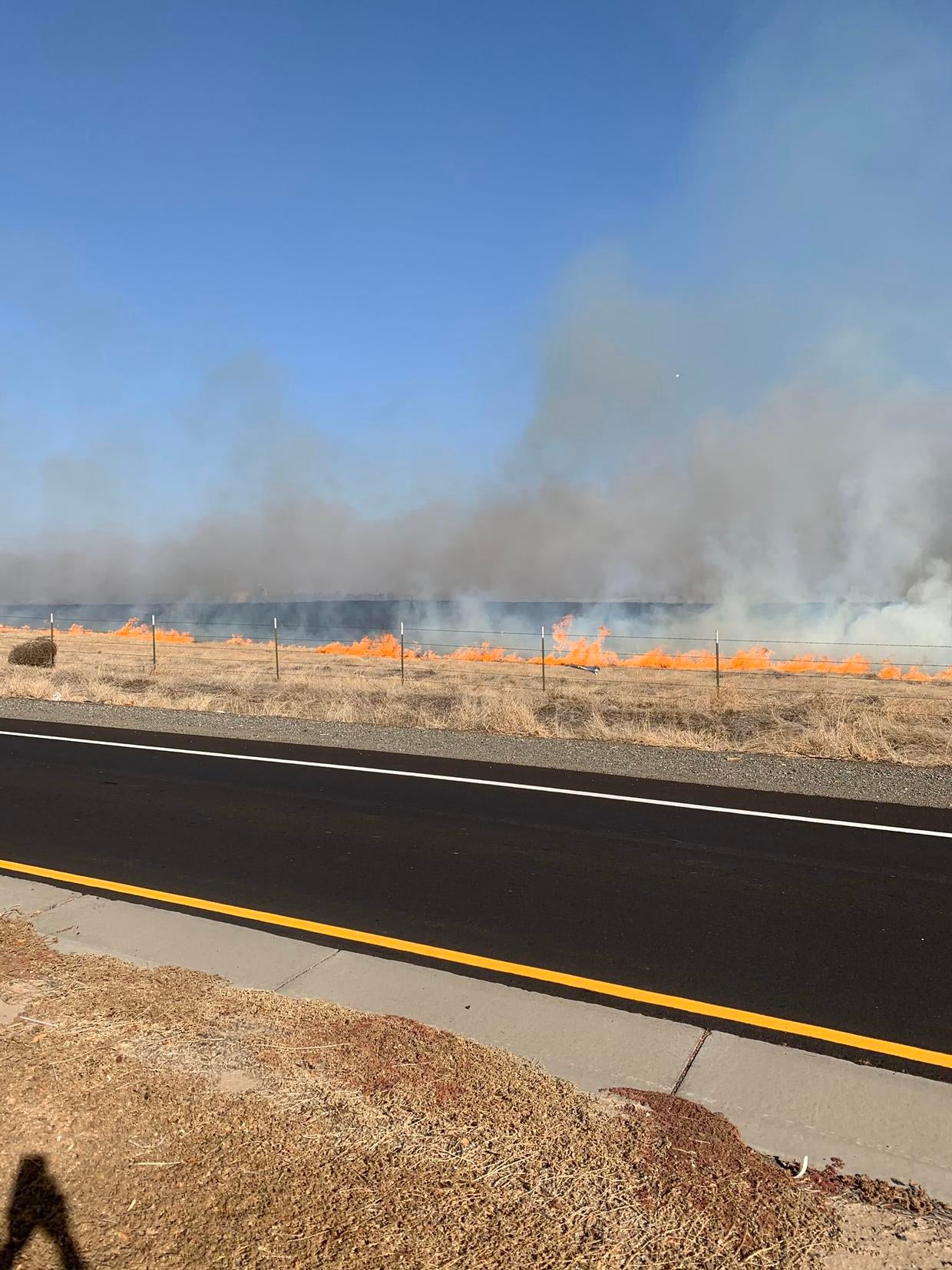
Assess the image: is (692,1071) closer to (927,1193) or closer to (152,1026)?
(927,1193)

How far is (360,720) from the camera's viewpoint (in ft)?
53.4

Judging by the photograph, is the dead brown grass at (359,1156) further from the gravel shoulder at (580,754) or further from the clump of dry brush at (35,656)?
the clump of dry brush at (35,656)

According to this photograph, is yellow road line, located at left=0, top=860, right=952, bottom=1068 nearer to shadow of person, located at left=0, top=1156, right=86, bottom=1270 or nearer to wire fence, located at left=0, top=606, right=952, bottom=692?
shadow of person, located at left=0, top=1156, right=86, bottom=1270

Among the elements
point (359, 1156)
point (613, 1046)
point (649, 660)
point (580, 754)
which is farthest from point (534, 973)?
point (649, 660)

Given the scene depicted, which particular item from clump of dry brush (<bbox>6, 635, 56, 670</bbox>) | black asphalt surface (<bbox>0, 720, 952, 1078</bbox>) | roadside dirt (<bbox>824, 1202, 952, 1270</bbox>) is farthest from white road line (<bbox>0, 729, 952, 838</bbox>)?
clump of dry brush (<bbox>6, 635, 56, 670</bbox>)

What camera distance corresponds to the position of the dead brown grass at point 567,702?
14062 mm

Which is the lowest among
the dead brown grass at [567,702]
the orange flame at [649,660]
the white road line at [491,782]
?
the orange flame at [649,660]

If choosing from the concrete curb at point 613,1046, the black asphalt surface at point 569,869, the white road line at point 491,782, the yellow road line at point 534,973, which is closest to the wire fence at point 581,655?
the white road line at point 491,782

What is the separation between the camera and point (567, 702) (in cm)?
2069

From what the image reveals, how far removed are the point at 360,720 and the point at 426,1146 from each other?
13.1 m

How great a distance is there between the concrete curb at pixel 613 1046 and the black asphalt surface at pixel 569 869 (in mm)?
279

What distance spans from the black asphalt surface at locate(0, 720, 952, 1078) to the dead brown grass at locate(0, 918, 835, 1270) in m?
1.29

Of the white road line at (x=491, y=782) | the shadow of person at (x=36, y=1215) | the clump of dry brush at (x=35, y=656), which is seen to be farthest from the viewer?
the clump of dry brush at (x=35, y=656)

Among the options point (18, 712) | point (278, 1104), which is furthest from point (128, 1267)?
point (18, 712)
